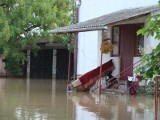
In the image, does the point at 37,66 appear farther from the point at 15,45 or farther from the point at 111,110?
the point at 111,110

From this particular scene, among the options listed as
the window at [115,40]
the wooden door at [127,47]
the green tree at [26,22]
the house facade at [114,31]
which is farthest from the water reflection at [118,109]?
the green tree at [26,22]

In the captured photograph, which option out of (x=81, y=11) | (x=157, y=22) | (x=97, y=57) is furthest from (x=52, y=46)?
(x=157, y=22)

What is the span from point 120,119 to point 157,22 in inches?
219

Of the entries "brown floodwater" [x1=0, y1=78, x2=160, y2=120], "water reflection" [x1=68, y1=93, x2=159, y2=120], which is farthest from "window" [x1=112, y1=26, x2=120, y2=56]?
"brown floodwater" [x1=0, y1=78, x2=160, y2=120]

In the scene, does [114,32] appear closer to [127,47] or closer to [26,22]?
[127,47]

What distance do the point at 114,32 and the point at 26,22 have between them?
1374 centimetres

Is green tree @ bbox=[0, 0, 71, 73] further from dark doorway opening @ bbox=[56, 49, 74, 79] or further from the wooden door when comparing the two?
the wooden door

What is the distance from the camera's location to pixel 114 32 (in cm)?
1994

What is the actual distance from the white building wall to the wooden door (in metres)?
1.04

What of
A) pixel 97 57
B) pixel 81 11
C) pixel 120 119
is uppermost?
pixel 81 11

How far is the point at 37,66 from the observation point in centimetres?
3594

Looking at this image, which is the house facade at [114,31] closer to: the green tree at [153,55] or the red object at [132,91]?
the red object at [132,91]

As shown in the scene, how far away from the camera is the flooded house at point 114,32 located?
54.7 ft

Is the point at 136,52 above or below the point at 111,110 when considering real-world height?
above
